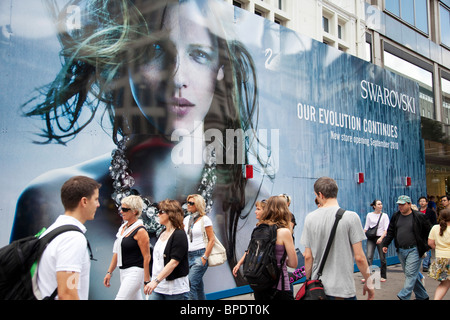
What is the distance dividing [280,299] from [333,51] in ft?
26.3

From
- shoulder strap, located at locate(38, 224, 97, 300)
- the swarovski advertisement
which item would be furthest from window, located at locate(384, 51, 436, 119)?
shoulder strap, located at locate(38, 224, 97, 300)

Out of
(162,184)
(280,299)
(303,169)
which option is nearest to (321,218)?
(280,299)

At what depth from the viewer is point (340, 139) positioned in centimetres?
1062

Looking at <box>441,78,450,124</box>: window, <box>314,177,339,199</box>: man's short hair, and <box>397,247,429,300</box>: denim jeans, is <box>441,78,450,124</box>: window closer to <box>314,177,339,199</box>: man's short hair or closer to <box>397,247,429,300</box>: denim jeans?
<box>397,247,429,300</box>: denim jeans

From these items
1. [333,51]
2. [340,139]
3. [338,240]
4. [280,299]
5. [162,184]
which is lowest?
[280,299]

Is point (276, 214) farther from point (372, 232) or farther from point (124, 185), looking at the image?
point (372, 232)

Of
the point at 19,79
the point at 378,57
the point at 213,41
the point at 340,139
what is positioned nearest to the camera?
the point at 19,79

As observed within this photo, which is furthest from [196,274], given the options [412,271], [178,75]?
[412,271]

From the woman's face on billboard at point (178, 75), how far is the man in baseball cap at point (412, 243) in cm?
370

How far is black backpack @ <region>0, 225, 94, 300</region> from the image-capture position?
8.07 ft

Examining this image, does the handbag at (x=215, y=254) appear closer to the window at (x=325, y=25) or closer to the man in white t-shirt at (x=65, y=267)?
the man in white t-shirt at (x=65, y=267)

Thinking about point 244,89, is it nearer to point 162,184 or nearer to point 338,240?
point 162,184

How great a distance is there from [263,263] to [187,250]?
93 centimetres

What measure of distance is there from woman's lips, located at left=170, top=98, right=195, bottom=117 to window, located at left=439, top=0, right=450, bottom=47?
73.5ft
